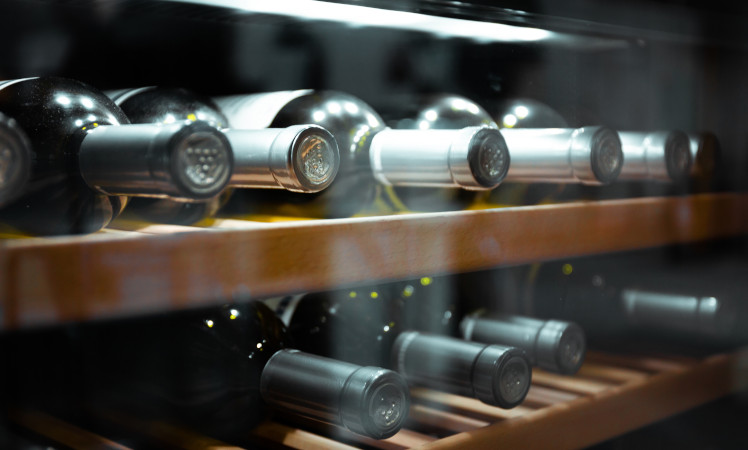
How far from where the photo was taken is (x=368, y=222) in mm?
455

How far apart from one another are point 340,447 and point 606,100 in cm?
42

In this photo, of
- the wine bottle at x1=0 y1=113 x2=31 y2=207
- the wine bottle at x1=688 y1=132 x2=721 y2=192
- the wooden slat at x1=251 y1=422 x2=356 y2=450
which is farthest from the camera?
the wine bottle at x1=688 y1=132 x2=721 y2=192

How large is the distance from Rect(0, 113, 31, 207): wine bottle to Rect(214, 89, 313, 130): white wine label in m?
0.20

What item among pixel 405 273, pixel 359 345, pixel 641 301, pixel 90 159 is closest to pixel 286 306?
pixel 359 345

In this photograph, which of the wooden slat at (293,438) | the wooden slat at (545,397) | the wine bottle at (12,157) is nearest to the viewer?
the wine bottle at (12,157)

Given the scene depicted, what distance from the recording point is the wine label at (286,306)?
24.2 inches

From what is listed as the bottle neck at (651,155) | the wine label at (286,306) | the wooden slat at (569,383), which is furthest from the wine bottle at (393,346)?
the bottle neck at (651,155)

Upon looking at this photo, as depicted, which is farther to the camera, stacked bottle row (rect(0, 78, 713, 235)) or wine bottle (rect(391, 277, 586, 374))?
wine bottle (rect(391, 277, 586, 374))

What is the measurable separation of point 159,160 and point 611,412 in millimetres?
491

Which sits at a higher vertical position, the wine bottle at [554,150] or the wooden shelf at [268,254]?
the wine bottle at [554,150]

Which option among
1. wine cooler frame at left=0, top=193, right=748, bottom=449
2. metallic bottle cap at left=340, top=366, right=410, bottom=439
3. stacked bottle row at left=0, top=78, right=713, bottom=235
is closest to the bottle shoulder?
stacked bottle row at left=0, top=78, right=713, bottom=235

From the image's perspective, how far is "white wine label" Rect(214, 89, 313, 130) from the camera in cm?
51

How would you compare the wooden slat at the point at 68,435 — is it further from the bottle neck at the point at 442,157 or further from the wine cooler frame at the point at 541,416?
the bottle neck at the point at 442,157

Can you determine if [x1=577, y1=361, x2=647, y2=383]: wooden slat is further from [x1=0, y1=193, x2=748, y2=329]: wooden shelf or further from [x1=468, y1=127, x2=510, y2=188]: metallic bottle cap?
[x1=468, y1=127, x2=510, y2=188]: metallic bottle cap
